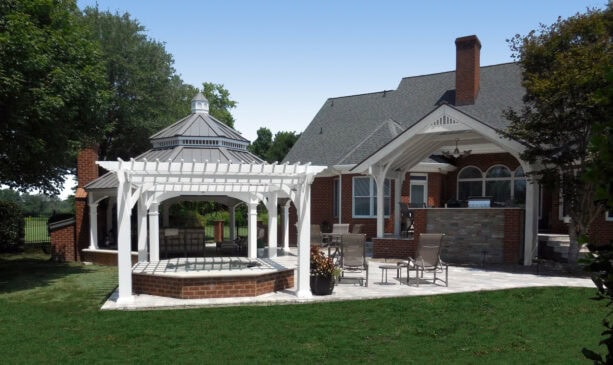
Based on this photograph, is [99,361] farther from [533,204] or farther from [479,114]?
[479,114]

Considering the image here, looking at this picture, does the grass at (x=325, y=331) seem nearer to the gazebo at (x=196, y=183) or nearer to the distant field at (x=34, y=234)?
the gazebo at (x=196, y=183)

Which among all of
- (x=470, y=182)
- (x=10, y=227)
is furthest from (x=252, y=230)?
(x=10, y=227)

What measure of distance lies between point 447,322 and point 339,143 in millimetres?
17107

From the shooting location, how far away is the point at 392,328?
7.70m

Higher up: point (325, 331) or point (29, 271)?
point (325, 331)

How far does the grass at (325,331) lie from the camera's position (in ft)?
20.8

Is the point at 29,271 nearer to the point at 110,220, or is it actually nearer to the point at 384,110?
the point at 110,220

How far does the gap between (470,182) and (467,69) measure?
5102mm

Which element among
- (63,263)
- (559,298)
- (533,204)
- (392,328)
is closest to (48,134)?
(63,263)

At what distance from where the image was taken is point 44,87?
11.7 m

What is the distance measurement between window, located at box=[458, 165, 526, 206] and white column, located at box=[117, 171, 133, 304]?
14.8 metres

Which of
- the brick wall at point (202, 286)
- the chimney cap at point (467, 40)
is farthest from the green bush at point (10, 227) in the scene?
the chimney cap at point (467, 40)

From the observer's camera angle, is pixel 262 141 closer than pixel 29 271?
No

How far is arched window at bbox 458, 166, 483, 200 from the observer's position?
21203mm
